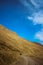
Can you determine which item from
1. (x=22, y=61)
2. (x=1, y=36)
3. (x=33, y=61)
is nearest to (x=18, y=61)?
(x=22, y=61)

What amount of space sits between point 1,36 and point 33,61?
8.61m

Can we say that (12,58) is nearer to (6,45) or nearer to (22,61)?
(22,61)

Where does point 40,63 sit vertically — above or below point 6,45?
below

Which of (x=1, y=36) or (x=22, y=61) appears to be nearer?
(x=22, y=61)

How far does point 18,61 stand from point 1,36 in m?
8.13

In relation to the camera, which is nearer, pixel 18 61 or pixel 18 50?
pixel 18 61

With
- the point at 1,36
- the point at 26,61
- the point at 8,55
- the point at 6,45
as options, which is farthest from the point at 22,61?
→ the point at 1,36

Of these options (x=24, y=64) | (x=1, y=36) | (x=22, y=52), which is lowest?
(x=24, y=64)

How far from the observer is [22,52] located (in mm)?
31141

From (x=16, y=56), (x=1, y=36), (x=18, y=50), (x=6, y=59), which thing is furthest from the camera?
(x=1, y=36)

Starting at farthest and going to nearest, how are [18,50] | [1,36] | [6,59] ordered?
[1,36] < [18,50] < [6,59]

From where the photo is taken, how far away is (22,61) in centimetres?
2656

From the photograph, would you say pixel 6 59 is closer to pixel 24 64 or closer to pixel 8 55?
pixel 8 55

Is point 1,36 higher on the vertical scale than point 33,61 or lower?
higher
